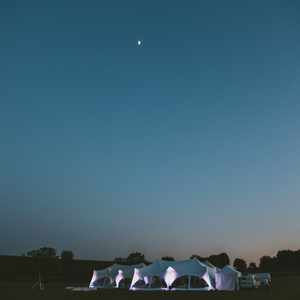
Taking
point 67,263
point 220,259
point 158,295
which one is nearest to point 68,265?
point 67,263

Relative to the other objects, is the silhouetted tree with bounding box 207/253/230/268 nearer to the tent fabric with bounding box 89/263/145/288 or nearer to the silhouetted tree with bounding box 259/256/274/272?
the silhouetted tree with bounding box 259/256/274/272

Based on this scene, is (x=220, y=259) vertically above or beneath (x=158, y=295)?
above

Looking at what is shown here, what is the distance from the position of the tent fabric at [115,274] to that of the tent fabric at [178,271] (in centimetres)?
685

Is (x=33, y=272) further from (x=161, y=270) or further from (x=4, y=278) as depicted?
(x=161, y=270)

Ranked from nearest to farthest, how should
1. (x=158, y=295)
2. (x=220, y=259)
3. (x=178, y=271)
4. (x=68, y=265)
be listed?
(x=158, y=295) < (x=178, y=271) < (x=68, y=265) < (x=220, y=259)

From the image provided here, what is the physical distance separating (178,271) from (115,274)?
45.2ft

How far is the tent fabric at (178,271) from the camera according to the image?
48.6 meters

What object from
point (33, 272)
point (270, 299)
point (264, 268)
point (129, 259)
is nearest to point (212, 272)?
point (270, 299)

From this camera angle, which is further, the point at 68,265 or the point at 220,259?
the point at 220,259

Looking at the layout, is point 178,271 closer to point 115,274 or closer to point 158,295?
point 158,295

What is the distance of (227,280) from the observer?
48781 millimetres

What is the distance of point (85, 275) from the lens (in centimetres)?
9306

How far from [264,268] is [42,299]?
9596 cm

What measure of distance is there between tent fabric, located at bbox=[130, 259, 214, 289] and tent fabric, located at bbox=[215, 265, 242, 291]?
75 cm
